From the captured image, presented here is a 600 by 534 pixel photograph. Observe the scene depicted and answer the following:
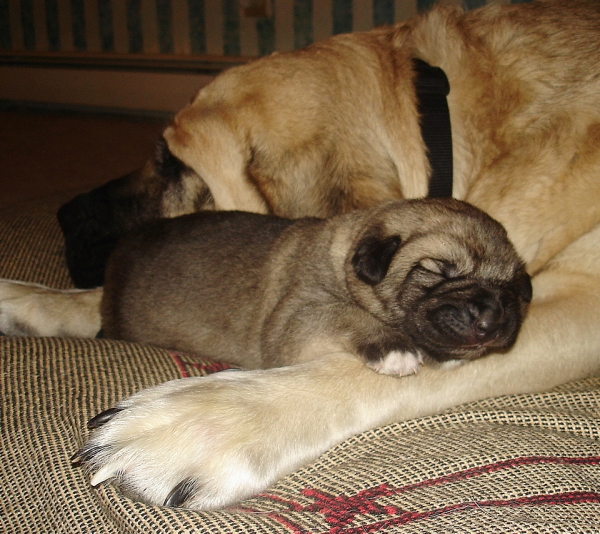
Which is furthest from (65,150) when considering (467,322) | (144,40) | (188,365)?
(467,322)

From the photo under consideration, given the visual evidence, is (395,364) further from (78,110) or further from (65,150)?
(78,110)

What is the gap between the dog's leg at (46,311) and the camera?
206cm

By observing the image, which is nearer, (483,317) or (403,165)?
(483,317)

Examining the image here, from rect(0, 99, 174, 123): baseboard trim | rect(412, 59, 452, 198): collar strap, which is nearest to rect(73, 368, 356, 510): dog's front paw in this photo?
rect(412, 59, 452, 198): collar strap

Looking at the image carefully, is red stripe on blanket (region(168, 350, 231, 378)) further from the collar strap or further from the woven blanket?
the collar strap

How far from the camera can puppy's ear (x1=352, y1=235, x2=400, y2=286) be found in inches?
58.9

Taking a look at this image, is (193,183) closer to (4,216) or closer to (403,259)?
(4,216)

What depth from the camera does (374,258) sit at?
4.95 ft

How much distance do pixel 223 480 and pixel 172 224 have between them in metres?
0.92

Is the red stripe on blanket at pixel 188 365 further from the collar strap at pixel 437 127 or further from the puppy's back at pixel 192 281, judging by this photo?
the collar strap at pixel 437 127

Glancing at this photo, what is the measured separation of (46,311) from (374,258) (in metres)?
1.13

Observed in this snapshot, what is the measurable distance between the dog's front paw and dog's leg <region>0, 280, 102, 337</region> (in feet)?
2.83

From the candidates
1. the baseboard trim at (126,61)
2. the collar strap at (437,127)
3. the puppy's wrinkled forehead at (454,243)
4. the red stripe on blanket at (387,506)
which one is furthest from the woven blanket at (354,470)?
the baseboard trim at (126,61)

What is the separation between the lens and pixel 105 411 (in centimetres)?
132
